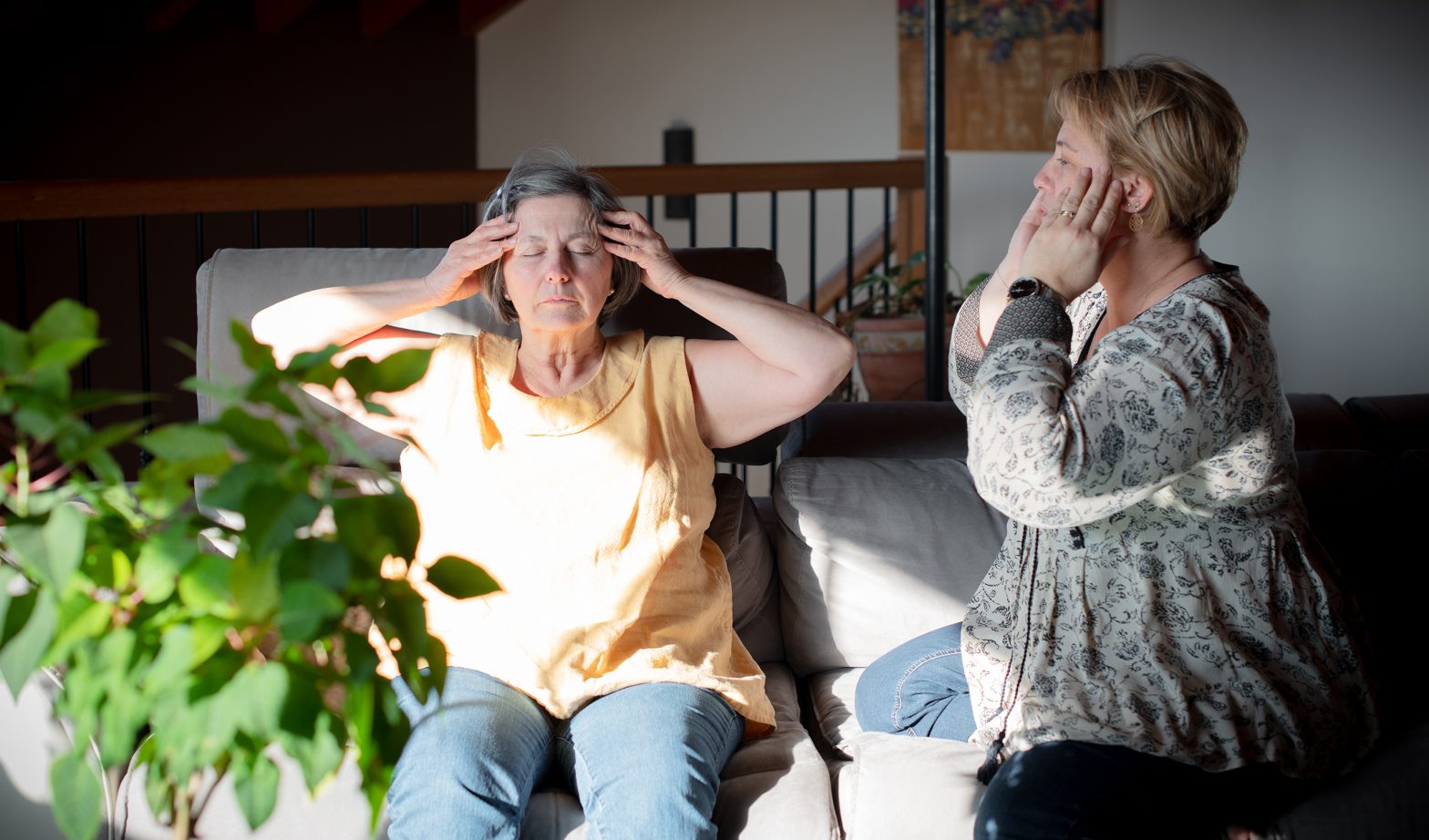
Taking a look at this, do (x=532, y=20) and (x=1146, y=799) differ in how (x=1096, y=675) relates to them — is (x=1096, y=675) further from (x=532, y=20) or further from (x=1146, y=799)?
(x=532, y=20)

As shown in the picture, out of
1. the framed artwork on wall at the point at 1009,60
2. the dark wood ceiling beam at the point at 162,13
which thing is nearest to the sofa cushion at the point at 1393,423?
the framed artwork on wall at the point at 1009,60

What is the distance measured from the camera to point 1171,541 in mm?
1371

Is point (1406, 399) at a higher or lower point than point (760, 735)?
higher

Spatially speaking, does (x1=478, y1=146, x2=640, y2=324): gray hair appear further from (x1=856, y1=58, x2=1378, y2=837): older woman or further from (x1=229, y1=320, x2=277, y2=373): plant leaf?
(x1=229, y1=320, x2=277, y2=373): plant leaf

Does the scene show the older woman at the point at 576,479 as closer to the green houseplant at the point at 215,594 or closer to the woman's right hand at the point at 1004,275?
the woman's right hand at the point at 1004,275

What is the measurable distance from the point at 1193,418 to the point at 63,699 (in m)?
1.06

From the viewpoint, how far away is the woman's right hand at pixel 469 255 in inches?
70.2

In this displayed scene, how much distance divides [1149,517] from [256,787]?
1037 mm

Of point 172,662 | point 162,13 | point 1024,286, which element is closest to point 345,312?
point 1024,286

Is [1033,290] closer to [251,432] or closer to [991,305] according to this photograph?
[991,305]

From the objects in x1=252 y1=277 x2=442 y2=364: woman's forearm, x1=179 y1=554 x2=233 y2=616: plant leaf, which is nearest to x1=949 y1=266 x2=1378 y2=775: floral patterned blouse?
x1=179 y1=554 x2=233 y2=616: plant leaf

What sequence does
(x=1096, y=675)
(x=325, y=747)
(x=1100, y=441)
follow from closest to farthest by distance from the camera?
(x=325, y=747), (x=1100, y=441), (x=1096, y=675)

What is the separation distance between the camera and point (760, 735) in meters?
1.74

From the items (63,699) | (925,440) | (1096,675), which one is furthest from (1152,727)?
(63,699)
